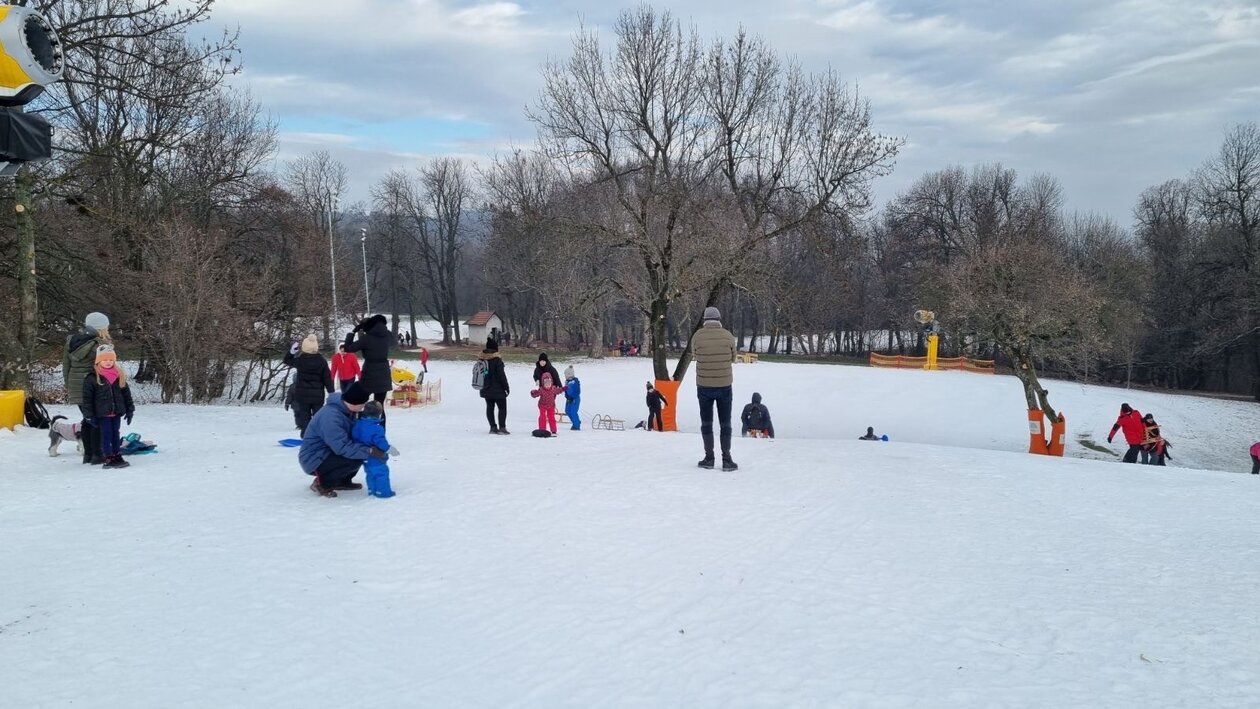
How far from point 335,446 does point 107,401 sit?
3.87 metres

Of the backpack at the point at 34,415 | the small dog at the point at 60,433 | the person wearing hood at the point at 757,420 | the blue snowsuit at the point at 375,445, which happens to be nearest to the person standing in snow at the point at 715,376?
the blue snowsuit at the point at 375,445

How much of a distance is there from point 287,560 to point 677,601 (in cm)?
334

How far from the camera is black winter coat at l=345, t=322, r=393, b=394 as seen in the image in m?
10.7

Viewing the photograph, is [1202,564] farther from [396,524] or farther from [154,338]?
[154,338]

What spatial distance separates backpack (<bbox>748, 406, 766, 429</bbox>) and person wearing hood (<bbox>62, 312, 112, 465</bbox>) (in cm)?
1403

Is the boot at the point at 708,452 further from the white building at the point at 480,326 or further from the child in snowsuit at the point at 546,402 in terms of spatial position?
the white building at the point at 480,326

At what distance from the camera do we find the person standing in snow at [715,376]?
10094mm

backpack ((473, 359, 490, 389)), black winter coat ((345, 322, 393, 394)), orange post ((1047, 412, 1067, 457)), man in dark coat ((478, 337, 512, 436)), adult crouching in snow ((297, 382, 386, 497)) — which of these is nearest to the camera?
adult crouching in snow ((297, 382, 386, 497))

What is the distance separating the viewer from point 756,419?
19484 millimetres

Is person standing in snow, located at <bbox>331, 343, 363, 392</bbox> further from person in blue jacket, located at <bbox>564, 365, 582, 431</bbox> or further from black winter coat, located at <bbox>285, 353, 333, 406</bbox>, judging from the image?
person in blue jacket, located at <bbox>564, 365, 582, 431</bbox>

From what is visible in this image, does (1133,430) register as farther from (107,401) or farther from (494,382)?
(107,401)

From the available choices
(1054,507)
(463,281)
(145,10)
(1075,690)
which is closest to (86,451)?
(145,10)

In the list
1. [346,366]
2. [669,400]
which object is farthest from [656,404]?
[346,366]

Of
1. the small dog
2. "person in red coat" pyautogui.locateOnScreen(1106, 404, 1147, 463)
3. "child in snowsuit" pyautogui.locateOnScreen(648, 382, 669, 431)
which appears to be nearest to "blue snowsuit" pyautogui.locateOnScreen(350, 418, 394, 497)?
the small dog
